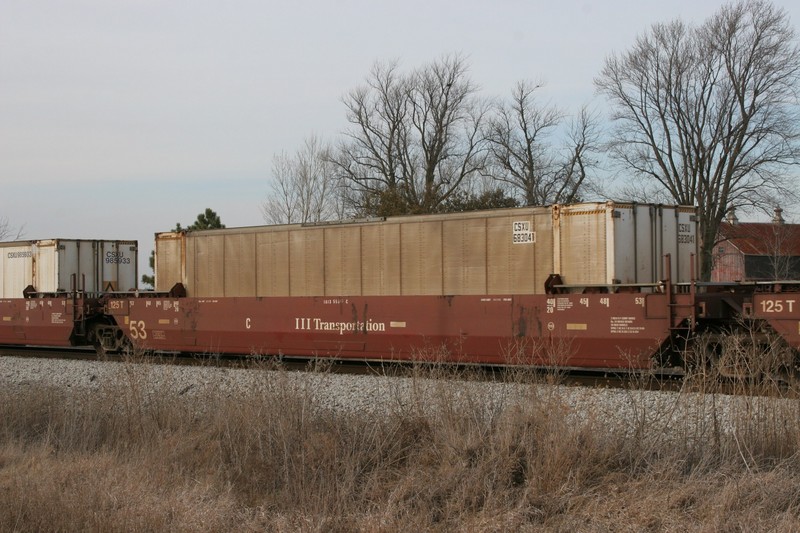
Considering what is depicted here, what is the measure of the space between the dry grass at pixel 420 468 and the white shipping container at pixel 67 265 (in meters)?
14.1

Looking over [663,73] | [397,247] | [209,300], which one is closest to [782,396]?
[397,247]

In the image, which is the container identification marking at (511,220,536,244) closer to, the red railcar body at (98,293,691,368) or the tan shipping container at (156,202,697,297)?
the tan shipping container at (156,202,697,297)

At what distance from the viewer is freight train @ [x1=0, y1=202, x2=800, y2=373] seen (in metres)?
12.8

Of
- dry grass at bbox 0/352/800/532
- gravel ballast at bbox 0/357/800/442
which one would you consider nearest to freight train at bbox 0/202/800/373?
gravel ballast at bbox 0/357/800/442

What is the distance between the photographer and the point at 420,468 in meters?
7.15

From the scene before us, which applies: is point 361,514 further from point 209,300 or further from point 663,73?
point 663,73

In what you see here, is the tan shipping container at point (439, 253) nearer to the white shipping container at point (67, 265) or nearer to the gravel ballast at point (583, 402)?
the white shipping container at point (67, 265)

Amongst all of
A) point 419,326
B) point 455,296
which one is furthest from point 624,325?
point 419,326

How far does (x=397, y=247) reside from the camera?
54.2 feet

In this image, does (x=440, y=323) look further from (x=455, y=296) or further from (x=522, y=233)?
(x=522, y=233)

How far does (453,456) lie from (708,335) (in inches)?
271

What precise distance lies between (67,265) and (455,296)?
12447 mm

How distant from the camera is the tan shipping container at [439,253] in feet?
47.5

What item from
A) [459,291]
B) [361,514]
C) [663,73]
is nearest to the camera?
[361,514]
